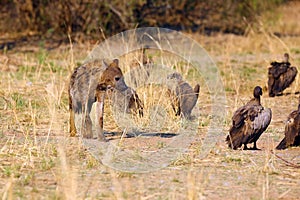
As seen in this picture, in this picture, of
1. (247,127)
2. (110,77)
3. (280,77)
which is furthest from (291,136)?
(280,77)

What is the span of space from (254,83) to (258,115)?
5212 millimetres

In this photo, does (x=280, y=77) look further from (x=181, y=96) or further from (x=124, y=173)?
(x=124, y=173)

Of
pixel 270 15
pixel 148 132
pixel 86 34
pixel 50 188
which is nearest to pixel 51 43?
pixel 86 34

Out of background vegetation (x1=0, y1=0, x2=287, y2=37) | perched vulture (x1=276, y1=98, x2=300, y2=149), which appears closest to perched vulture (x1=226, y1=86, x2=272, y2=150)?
perched vulture (x1=276, y1=98, x2=300, y2=149)

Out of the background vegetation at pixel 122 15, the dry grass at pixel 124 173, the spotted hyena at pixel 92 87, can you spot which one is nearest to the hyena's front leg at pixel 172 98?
the dry grass at pixel 124 173

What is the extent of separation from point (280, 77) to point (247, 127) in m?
4.23

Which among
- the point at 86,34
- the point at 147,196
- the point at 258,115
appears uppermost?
the point at 86,34

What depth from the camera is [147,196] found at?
5.51 metres

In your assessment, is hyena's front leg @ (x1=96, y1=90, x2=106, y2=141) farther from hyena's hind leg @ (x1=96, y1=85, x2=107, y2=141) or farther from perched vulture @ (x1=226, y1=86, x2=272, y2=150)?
perched vulture @ (x1=226, y1=86, x2=272, y2=150)

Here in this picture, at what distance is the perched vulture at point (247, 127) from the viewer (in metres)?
7.31

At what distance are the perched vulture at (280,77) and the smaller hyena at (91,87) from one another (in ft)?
14.1

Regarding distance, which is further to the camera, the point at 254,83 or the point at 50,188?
the point at 254,83

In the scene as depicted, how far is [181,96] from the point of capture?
30.3ft

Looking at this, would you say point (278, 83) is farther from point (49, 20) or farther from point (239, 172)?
point (49, 20)
